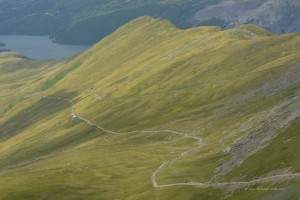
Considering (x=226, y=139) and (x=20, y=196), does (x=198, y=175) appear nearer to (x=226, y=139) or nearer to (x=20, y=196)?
(x=226, y=139)

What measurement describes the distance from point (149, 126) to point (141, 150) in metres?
39.0

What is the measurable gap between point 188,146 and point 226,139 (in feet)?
61.7

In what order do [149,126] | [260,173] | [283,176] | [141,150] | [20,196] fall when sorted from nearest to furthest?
1. [283,176]
2. [260,173]
3. [20,196]
4. [141,150]
5. [149,126]

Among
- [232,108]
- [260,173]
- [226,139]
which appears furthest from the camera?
[232,108]

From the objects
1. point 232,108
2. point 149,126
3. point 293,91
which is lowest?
point 149,126

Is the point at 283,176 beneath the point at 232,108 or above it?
above

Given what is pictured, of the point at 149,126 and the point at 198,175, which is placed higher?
the point at 198,175

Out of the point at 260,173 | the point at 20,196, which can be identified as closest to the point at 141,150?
the point at 20,196

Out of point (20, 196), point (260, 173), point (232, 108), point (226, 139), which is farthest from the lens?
point (232, 108)

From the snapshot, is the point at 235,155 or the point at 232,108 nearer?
the point at 235,155

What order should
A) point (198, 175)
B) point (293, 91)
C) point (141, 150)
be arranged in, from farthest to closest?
1. point (141, 150)
2. point (293, 91)
3. point (198, 175)

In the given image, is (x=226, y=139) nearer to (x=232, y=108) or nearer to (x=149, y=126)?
(x=232, y=108)

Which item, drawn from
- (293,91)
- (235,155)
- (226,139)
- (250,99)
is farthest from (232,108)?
(235,155)

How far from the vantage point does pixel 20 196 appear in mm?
117625
